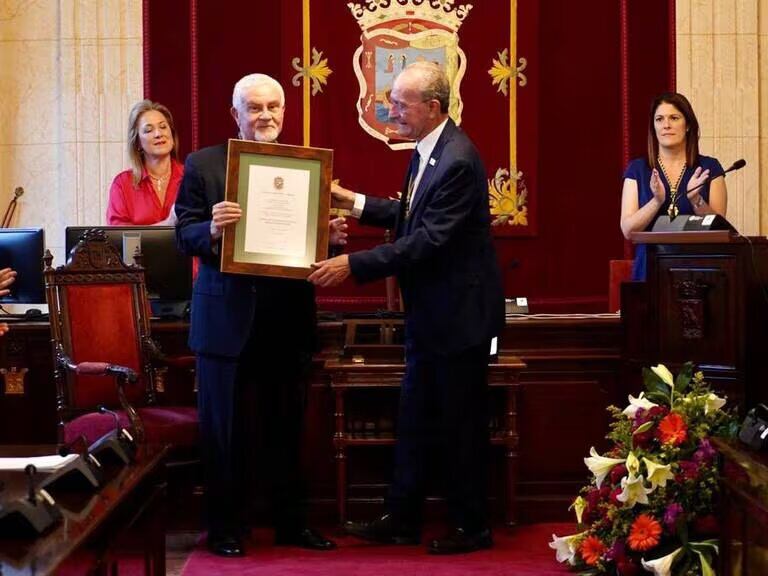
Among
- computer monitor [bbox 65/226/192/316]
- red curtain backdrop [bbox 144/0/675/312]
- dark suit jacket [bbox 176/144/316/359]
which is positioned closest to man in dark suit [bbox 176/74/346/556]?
dark suit jacket [bbox 176/144/316/359]

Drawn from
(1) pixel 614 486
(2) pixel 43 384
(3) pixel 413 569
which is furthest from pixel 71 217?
(1) pixel 614 486

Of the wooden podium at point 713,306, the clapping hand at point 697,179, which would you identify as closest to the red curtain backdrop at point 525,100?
the clapping hand at point 697,179

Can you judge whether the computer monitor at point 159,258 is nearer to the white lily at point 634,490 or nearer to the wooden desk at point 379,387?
the wooden desk at point 379,387

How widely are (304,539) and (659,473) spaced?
59.1 inches

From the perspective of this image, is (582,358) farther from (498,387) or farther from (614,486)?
(614,486)

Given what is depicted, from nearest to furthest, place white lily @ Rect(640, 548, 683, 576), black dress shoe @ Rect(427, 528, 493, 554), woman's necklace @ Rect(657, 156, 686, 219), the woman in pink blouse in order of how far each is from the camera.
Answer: white lily @ Rect(640, 548, 683, 576), black dress shoe @ Rect(427, 528, 493, 554), woman's necklace @ Rect(657, 156, 686, 219), the woman in pink blouse

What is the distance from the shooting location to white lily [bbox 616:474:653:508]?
3896mm

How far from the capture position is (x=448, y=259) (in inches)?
183

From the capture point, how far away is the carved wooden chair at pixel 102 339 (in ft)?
16.2

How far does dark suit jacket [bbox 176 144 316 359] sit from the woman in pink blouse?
1.40 metres

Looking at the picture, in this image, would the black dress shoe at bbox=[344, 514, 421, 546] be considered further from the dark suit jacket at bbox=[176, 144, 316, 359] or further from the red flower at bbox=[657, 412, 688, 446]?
the red flower at bbox=[657, 412, 688, 446]

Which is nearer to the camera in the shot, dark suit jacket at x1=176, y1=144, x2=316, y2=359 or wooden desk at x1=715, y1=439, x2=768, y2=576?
wooden desk at x1=715, y1=439, x2=768, y2=576

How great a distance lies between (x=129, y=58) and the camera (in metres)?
7.46

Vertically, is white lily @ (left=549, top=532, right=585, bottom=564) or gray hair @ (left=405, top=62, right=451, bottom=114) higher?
gray hair @ (left=405, top=62, right=451, bottom=114)
